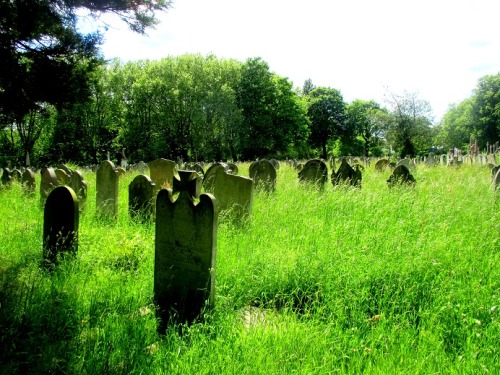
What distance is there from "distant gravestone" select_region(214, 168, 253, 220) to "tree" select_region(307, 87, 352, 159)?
54.2 metres

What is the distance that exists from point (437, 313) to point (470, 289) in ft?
2.12

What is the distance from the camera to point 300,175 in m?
8.77

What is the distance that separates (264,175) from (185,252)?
17.9 feet

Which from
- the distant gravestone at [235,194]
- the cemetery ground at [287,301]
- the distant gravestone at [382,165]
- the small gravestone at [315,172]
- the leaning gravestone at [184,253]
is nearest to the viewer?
the cemetery ground at [287,301]

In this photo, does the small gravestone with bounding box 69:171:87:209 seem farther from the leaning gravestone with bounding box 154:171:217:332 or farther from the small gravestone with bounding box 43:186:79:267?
the leaning gravestone with bounding box 154:171:217:332

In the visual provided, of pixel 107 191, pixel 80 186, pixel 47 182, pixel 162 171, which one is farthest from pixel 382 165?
pixel 47 182

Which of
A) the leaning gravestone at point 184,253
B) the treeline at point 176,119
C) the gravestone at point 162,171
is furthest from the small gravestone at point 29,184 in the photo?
the treeline at point 176,119

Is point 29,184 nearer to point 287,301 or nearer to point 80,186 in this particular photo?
point 80,186

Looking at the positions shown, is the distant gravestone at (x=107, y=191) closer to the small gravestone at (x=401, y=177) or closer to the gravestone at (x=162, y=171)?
the gravestone at (x=162, y=171)

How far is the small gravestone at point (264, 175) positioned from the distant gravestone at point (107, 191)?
3171 mm

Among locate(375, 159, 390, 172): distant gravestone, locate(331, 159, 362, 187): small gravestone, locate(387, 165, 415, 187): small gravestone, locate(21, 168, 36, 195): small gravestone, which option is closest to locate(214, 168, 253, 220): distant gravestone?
locate(331, 159, 362, 187): small gravestone

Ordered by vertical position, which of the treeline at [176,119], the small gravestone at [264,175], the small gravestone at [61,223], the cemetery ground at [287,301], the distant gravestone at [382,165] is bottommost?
the cemetery ground at [287,301]

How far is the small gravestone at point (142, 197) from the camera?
253 inches

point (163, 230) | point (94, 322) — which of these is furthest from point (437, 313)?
point (94, 322)
